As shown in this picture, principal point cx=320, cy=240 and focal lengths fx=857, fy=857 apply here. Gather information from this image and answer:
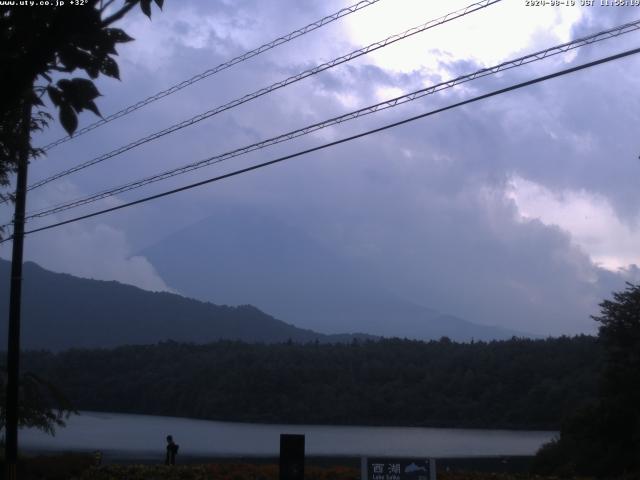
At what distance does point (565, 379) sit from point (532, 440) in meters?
13.7

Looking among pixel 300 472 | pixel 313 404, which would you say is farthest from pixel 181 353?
pixel 300 472

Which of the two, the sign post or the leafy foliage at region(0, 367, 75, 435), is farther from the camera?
the leafy foliage at region(0, 367, 75, 435)

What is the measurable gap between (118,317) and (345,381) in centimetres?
9564

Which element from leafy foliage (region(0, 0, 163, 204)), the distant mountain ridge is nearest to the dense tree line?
the distant mountain ridge

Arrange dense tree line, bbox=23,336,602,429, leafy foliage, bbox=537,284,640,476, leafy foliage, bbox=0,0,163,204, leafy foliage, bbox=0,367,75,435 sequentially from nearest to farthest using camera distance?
leafy foliage, bbox=0,0,163,204 → leafy foliage, bbox=0,367,75,435 → leafy foliage, bbox=537,284,640,476 → dense tree line, bbox=23,336,602,429

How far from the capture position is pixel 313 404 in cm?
9194

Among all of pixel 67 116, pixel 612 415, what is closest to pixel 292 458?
pixel 67 116

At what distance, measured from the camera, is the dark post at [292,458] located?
1420 cm

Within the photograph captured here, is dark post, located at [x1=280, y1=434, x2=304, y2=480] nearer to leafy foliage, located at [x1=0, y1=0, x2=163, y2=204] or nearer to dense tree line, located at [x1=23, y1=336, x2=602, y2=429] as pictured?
leafy foliage, located at [x1=0, y1=0, x2=163, y2=204]

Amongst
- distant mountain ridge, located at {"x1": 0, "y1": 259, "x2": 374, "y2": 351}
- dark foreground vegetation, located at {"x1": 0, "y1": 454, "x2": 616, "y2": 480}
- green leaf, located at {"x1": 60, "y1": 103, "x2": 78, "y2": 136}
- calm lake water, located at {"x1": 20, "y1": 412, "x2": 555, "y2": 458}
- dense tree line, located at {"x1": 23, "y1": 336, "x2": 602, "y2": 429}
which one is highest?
distant mountain ridge, located at {"x1": 0, "y1": 259, "x2": 374, "y2": 351}

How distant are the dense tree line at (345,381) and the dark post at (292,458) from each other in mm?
61389

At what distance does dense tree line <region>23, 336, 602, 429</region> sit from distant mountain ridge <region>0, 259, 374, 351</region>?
55.9 m

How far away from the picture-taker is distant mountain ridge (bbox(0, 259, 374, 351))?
162 meters

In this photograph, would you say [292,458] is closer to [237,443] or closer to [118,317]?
[237,443]
